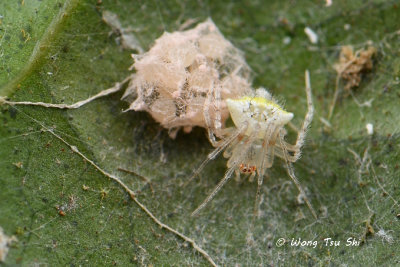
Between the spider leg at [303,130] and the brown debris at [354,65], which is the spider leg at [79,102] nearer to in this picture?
the spider leg at [303,130]

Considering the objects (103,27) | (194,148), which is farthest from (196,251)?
(103,27)

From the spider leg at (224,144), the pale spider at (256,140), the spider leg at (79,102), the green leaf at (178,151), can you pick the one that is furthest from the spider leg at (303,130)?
the spider leg at (79,102)

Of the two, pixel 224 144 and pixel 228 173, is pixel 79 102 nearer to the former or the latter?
pixel 224 144

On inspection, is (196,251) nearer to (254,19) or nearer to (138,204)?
(138,204)

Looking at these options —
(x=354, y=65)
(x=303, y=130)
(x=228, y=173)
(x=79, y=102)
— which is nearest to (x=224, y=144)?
(x=228, y=173)

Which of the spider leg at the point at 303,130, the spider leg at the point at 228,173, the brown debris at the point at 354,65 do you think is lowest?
the spider leg at the point at 228,173

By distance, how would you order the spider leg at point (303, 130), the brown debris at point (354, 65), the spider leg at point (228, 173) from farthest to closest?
the brown debris at point (354, 65) < the spider leg at point (303, 130) < the spider leg at point (228, 173)

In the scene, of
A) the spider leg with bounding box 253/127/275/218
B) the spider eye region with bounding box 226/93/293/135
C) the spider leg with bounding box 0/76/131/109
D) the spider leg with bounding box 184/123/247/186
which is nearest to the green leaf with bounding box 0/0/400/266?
the spider leg with bounding box 0/76/131/109
